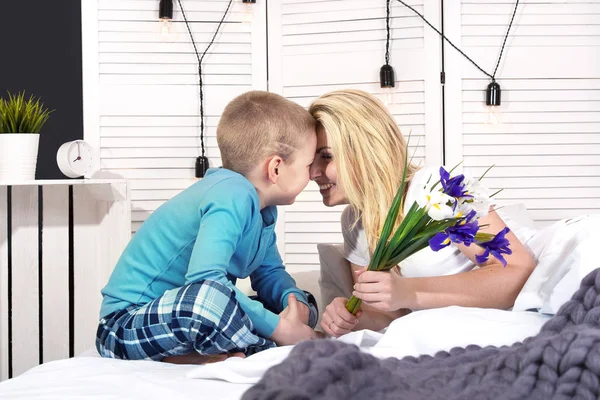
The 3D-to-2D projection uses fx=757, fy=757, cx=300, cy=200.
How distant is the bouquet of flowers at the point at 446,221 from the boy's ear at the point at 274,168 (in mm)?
562

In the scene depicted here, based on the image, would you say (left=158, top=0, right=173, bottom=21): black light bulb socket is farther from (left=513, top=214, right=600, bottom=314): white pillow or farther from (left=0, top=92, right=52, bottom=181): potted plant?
(left=513, top=214, right=600, bottom=314): white pillow

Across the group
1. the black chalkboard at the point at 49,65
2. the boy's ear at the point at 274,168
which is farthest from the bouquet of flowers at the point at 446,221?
the black chalkboard at the point at 49,65

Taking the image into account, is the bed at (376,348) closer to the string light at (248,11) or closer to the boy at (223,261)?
the boy at (223,261)

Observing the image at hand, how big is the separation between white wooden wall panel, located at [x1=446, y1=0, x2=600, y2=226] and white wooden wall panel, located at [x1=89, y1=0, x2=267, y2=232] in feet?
2.91

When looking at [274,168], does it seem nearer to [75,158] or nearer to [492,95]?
[75,158]

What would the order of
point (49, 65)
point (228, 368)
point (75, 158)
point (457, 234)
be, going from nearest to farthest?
1. point (228, 368)
2. point (457, 234)
3. point (75, 158)
4. point (49, 65)

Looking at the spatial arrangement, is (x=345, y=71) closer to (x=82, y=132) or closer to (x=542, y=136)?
(x=542, y=136)

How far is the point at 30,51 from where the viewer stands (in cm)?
346

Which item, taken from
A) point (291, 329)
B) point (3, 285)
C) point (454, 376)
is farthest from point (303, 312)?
point (3, 285)

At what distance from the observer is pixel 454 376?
1.18m

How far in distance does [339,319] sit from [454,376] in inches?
26.1

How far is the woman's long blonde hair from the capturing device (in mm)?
2098

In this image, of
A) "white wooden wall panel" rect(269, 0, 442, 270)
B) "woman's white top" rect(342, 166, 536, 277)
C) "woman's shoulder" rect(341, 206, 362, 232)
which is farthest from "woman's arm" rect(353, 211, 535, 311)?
"white wooden wall panel" rect(269, 0, 442, 270)

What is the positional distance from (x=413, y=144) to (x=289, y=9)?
31.2 inches
